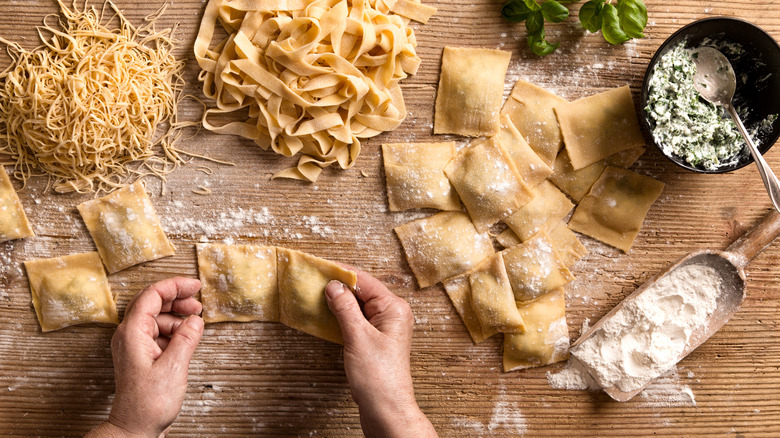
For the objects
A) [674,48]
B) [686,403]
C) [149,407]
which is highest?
[674,48]

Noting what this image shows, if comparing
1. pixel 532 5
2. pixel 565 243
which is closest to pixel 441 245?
pixel 565 243

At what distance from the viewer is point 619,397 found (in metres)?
1.93

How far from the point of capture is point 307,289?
1.88 meters

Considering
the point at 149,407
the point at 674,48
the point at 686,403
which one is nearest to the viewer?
the point at 149,407

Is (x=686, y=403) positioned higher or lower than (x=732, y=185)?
lower

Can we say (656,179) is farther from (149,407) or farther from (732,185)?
(149,407)

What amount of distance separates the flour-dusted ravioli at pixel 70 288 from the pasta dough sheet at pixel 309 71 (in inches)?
29.5

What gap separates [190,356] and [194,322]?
0.12 metres

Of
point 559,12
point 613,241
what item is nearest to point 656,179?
point 613,241

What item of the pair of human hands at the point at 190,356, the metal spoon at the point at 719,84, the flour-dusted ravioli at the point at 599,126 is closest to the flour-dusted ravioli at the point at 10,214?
the pair of human hands at the point at 190,356

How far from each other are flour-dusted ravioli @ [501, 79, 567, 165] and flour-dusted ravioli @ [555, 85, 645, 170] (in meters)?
0.03

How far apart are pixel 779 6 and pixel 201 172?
2.40 meters

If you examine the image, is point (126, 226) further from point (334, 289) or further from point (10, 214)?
point (334, 289)

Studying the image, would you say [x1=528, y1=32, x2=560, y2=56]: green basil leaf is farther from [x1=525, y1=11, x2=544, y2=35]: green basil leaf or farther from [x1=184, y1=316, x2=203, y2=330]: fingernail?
[x1=184, y1=316, x2=203, y2=330]: fingernail
